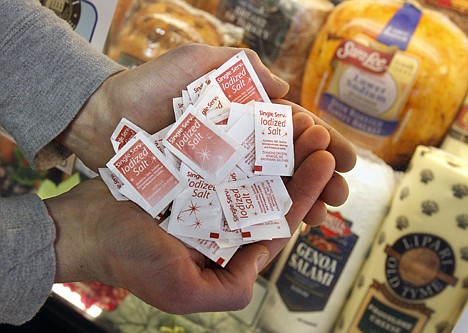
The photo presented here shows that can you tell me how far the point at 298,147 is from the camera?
1167mm

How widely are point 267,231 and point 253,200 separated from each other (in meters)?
0.07

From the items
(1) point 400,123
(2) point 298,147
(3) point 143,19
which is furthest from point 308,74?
(3) point 143,19

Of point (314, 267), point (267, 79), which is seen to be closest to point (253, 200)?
point (267, 79)

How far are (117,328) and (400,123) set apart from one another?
2.98 feet

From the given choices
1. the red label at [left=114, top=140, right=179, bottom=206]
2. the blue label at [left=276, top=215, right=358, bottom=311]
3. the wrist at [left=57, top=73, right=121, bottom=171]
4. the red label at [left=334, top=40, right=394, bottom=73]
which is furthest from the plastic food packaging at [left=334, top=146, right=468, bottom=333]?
the wrist at [left=57, top=73, right=121, bottom=171]

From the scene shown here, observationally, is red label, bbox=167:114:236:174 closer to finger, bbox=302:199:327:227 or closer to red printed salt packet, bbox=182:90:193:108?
red printed salt packet, bbox=182:90:193:108

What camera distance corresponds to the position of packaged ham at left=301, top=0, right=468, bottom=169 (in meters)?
1.32

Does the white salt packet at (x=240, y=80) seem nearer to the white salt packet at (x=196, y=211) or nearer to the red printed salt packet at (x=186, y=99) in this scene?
the red printed salt packet at (x=186, y=99)

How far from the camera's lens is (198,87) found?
1182mm

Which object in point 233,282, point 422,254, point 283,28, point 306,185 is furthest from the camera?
point 283,28

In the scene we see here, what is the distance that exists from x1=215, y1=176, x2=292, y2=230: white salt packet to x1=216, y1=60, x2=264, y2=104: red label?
0.57 feet

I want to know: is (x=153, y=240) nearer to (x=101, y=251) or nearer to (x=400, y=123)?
(x=101, y=251)

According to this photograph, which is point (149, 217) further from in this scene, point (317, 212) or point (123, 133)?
point (317, 212)

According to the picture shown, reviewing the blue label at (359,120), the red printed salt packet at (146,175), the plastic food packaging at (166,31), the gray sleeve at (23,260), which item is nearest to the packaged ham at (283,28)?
the plastic food packaging at (166,31)
